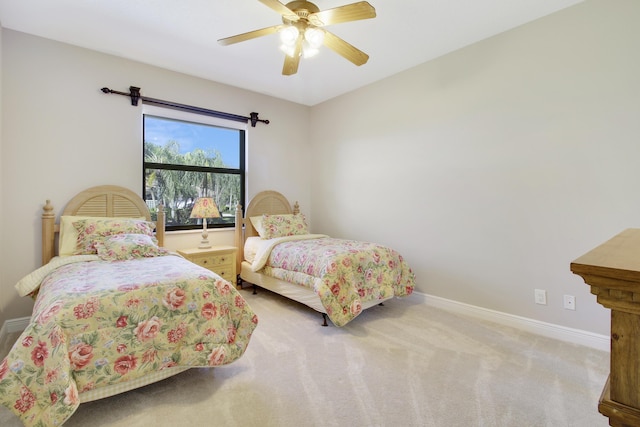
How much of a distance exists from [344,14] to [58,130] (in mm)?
2843

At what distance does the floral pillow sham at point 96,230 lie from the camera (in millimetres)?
2652

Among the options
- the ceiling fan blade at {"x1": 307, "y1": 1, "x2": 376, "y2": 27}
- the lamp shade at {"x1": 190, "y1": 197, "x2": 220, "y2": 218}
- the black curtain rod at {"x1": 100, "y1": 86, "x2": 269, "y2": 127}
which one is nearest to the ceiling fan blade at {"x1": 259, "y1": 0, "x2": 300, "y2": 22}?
the ceiling fan blade at {"x1": 307, "y1": 1, "x2": 376, "y2": 27}

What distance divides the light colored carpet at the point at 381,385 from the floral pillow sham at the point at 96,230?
1329 mm

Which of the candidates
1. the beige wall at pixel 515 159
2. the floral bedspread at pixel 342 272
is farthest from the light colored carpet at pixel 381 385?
the beige wall at pixel 515 159

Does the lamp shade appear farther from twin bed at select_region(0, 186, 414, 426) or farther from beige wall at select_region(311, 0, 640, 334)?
A: beige wall at select_region(311, 0, 640, 334)

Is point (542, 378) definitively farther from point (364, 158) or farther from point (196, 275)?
point (364, 158)

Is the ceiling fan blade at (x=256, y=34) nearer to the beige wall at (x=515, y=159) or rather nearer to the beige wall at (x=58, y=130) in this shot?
the beige wall at (x=58, y=130)

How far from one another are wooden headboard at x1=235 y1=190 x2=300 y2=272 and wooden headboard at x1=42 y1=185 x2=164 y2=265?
92 centimetres

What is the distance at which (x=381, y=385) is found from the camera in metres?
1.91

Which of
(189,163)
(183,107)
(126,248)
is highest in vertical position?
(183,107)

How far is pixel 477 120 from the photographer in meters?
3.00

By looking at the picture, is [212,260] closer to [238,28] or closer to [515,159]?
[238,28]

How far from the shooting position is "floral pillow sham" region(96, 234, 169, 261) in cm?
253

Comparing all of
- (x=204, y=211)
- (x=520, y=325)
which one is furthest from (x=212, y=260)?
(x=520, y=325)
